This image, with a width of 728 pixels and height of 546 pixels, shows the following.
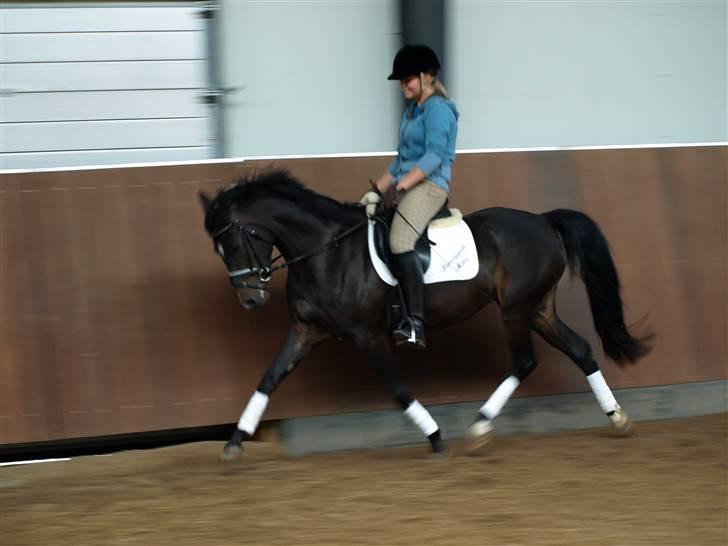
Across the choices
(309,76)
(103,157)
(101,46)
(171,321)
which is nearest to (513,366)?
(171,321)

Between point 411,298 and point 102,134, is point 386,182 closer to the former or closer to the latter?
point 411,298

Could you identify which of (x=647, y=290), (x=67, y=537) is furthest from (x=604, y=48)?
(x=67, y=537)

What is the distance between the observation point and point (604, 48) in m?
8.30

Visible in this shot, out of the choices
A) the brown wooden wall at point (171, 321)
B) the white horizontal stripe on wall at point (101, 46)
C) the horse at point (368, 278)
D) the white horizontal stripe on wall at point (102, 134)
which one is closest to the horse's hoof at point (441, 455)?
the horse at point (368, 278)

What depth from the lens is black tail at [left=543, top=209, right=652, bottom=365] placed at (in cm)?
621

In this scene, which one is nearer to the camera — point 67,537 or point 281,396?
point 67,537

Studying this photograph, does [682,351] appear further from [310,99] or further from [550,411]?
[310,99]

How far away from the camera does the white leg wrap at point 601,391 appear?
625cm

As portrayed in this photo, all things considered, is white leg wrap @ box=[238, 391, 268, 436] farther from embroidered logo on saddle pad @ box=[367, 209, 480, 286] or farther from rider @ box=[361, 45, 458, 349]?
embroidered logo on saddle pad @ box=[367, 209, 480, 286]

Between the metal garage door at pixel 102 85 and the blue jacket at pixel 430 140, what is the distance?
214 centimetres

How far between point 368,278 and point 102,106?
113 inches

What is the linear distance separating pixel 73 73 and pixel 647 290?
15.2 feet

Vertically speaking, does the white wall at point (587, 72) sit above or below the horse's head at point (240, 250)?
above

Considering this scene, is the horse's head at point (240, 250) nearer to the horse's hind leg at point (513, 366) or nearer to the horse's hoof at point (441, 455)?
the horse's hoof at point (441, 455)
